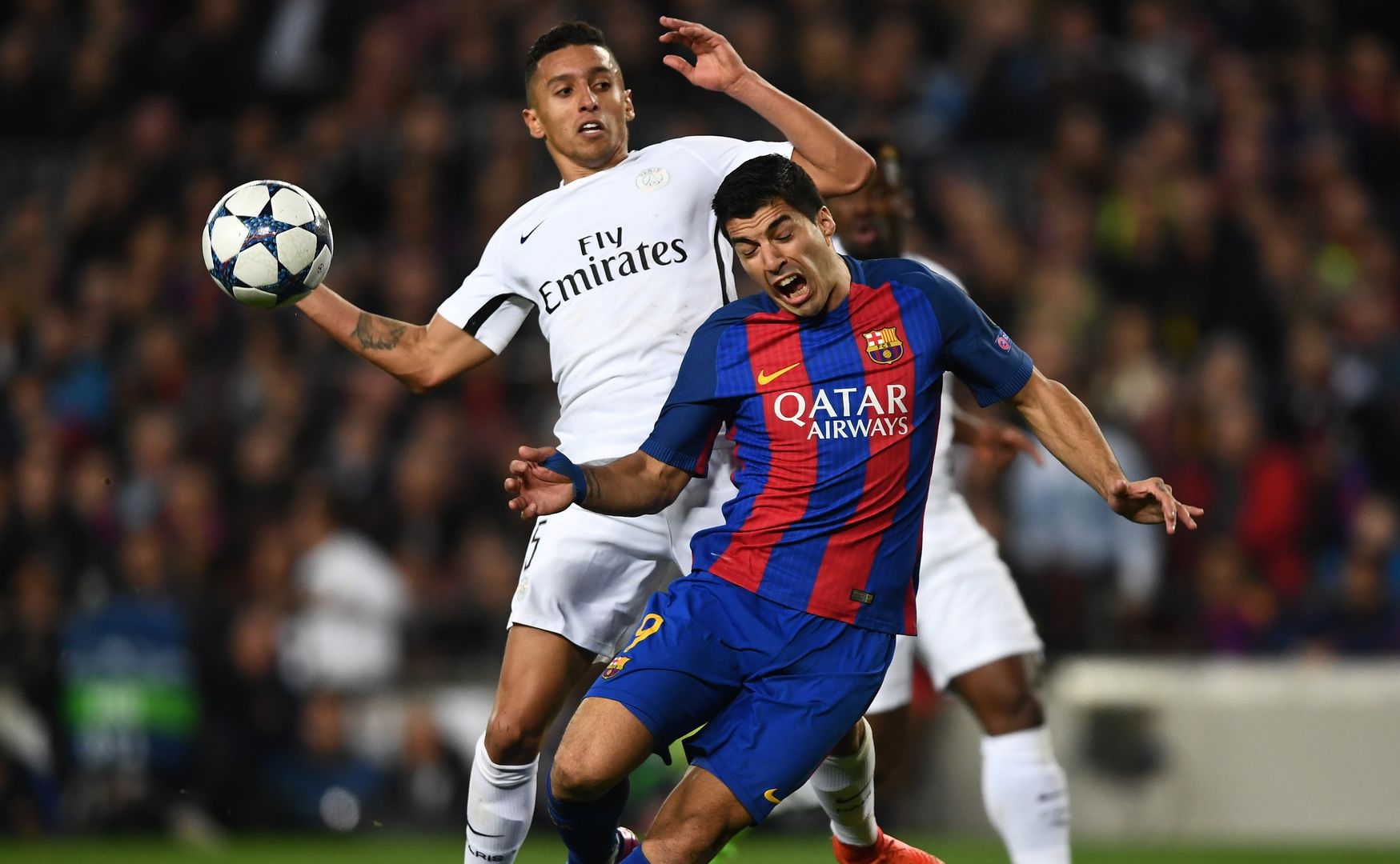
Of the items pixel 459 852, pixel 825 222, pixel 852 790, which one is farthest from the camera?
pixel 459 852

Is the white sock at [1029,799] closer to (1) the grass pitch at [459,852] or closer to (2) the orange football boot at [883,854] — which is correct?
(2) the orange football boot at [883,854]

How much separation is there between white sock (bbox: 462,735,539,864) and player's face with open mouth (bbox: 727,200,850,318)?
171 cm

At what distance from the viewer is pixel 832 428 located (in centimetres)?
535

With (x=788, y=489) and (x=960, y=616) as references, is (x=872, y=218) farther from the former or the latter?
(x=788, y=489)

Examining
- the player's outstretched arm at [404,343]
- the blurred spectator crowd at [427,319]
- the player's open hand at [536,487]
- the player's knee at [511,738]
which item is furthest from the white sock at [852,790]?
the blurred spectator crowd at [427,319]

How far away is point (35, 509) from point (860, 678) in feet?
25.3

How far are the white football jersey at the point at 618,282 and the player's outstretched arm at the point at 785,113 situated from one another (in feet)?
0.56

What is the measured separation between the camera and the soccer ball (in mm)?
5906

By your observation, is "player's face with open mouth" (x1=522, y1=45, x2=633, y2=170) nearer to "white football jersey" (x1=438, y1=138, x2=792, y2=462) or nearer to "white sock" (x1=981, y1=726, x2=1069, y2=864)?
"white football jersey" (x1=438, y1=138, x2=792, y2=462)

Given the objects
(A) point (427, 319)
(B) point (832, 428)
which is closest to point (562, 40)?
(B) point (832, 428)

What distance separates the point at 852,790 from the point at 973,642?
904mm

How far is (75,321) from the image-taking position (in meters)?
13.1

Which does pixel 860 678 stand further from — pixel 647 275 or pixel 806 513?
pixel 647 275

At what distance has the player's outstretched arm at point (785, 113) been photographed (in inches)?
226
